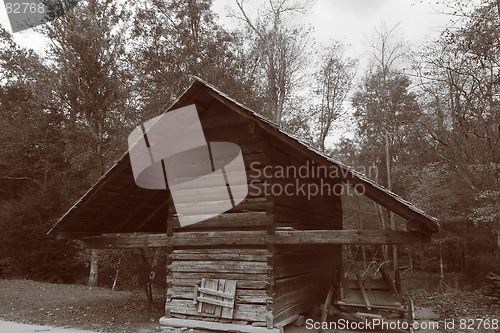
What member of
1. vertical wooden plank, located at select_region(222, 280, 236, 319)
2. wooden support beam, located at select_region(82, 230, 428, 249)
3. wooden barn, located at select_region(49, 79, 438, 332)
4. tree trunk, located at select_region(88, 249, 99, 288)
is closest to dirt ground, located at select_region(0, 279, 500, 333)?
wooden barn, located at select_region(49, 79, 438, 332)

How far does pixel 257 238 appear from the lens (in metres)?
9.94

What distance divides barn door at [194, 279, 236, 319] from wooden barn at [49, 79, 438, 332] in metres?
0.02

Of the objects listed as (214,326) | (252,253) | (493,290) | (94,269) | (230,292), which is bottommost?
(214,326)

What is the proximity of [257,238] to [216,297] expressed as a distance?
1865 millimetres

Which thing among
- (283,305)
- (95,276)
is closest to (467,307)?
(283,305)

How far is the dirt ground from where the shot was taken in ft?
38.2

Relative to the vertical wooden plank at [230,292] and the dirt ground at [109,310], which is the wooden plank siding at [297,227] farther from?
the vertical wooden plank at [230,292]

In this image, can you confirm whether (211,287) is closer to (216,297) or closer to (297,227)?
(216,297)

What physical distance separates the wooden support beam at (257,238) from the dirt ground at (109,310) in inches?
89.1

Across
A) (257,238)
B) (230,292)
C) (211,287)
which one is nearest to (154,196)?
(211,287)

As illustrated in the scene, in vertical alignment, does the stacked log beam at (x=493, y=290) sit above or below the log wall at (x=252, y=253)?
below

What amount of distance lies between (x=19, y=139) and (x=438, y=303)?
27.8 metres

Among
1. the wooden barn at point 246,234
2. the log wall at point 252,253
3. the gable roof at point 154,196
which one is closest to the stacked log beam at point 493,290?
the wooden barn at point 246,234

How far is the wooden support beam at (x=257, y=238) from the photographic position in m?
8.56
